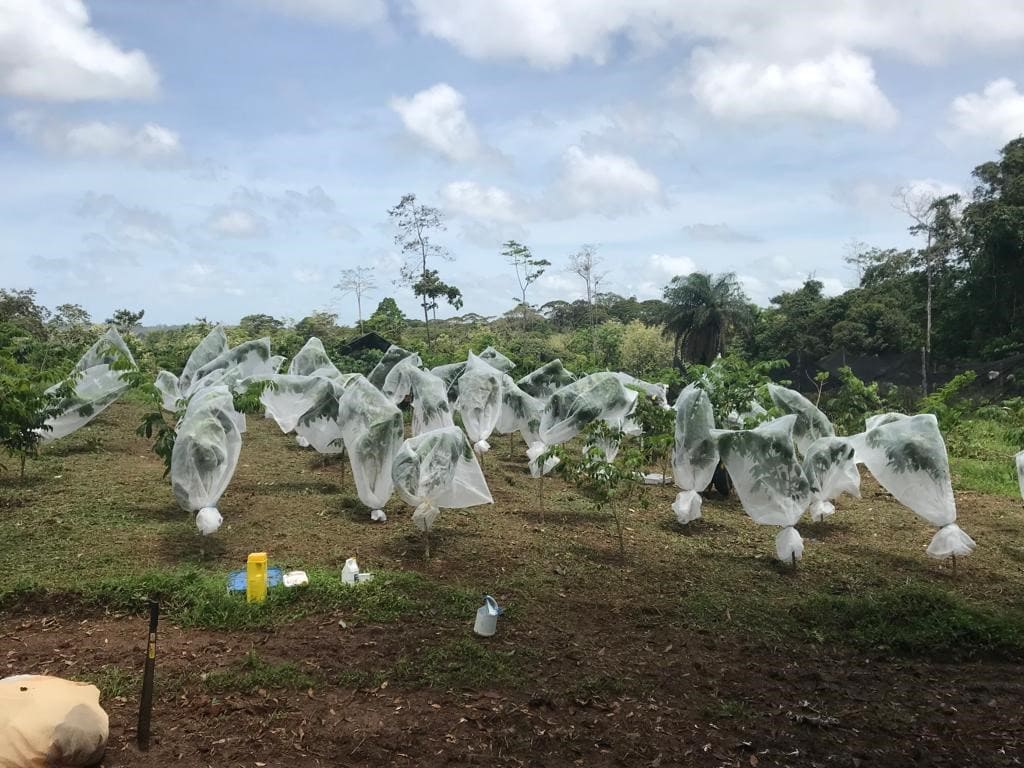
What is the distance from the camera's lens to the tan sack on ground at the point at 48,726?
3262 millimetres

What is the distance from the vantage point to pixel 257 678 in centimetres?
441

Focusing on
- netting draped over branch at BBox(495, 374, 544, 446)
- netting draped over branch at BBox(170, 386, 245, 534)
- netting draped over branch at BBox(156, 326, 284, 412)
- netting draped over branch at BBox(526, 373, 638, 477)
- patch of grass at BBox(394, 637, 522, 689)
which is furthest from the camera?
netting draped over branch at BBox(156, 326, 284, 412)

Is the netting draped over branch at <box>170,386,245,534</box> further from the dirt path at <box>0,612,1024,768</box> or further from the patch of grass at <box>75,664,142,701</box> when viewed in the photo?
the patch of grass at <box>75,664,142,701</box>

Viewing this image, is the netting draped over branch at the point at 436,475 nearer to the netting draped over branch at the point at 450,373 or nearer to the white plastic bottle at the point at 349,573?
the white plastic bottle at the point at 349,573

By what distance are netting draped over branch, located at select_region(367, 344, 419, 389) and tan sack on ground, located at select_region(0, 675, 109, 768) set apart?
37.6 ft

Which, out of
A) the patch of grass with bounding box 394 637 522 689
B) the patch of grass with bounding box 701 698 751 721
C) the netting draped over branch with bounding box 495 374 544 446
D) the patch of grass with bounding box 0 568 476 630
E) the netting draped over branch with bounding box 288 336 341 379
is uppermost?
the netting draped over branch with bounding box 288 336 341 379

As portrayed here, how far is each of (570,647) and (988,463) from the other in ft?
33.2

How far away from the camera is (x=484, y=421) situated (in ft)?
39.8

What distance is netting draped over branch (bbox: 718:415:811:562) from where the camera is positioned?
6.89 m

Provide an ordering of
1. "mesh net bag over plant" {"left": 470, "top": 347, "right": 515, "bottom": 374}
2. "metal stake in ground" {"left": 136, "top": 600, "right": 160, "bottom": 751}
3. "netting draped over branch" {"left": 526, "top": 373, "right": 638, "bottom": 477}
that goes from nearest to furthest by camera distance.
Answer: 1. "metal stake in ground" {"left": 136, "top": 600, "right": 160, "bottom": 751}
2. "netting draped over branch" {"left": 526, "top": 373, "right": 638, "bottom": 477}
3. "mesh net bag over plant" {"left": 470, "top": 347, "right": 515, "bottom": 374}

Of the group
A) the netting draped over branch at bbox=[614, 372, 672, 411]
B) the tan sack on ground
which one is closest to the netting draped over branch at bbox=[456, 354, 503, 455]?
the netting draped over branch at bbox=[614, 372, 672, 411]

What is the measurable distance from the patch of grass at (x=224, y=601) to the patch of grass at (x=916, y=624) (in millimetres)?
2719

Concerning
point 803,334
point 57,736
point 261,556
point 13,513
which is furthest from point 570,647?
point 803,334

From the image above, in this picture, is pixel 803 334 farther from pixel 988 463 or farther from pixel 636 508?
pixel 636 508
